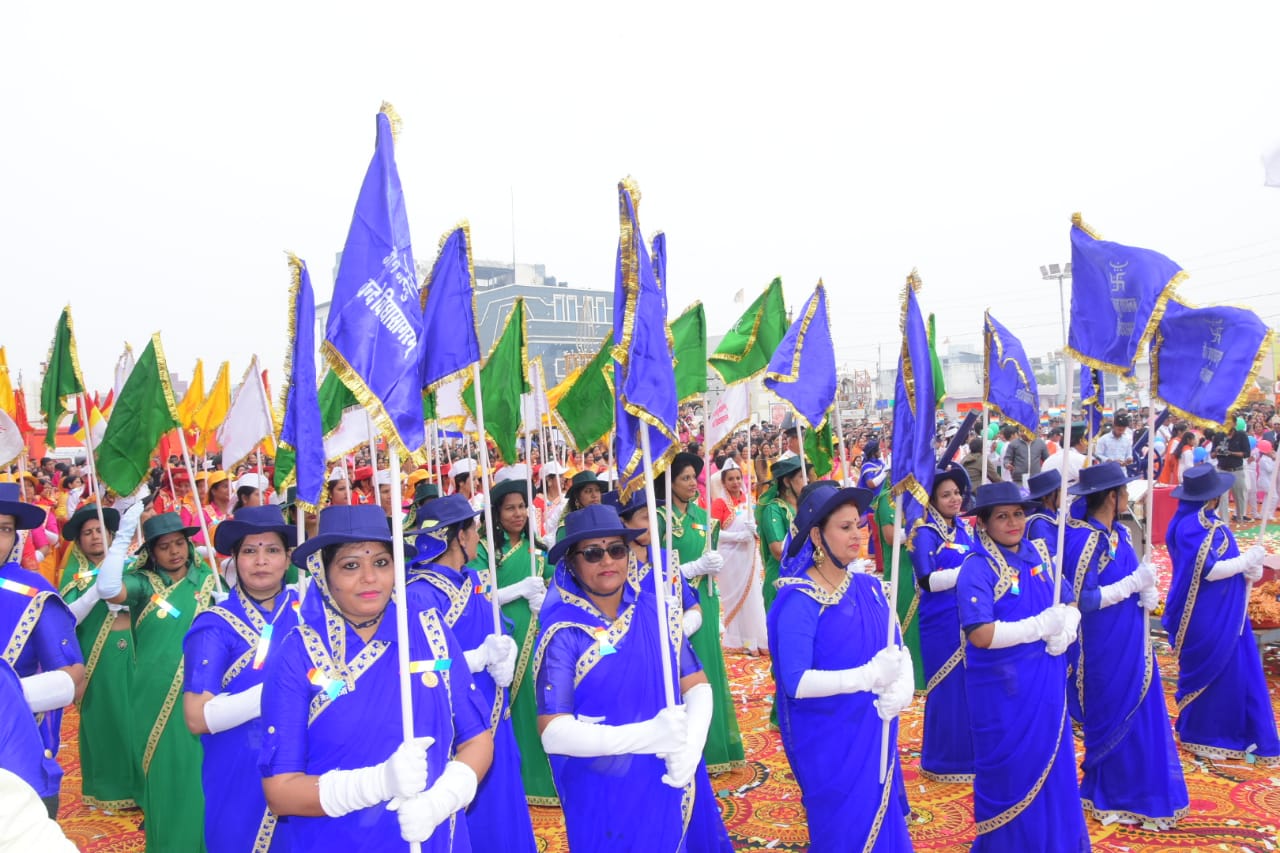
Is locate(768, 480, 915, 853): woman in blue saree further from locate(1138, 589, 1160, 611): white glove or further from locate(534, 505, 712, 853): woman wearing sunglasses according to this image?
locate(1138, 589, 1160, 611): white glove

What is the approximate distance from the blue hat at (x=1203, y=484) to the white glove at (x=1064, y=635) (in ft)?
8.28

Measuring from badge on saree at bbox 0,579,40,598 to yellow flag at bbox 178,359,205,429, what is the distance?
5.82m

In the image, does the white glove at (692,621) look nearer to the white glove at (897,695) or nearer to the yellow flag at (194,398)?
the white glove at (897,695)

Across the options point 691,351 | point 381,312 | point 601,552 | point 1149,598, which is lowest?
point 1149,598

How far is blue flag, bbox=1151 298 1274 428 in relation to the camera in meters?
5.73

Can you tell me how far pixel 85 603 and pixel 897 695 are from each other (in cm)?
550

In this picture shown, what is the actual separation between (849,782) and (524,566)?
3273 mm

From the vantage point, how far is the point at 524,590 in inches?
267

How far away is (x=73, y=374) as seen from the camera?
23.8 feet

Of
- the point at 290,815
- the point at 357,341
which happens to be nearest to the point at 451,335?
the point at 357,341

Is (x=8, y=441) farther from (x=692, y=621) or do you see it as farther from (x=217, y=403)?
(x=692, y=621)

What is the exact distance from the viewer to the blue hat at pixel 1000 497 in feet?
18.1

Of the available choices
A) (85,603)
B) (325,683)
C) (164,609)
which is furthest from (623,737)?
(85,603)

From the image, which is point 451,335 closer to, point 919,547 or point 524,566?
point 524,566
